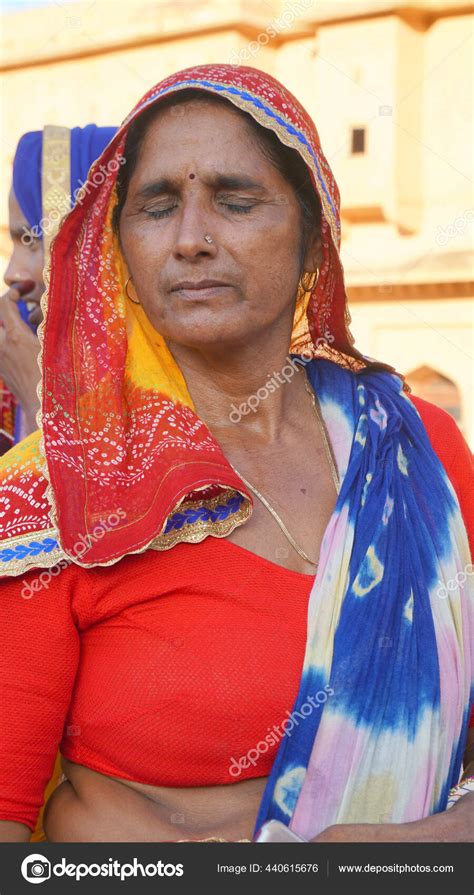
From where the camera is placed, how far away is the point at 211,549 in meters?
2.20

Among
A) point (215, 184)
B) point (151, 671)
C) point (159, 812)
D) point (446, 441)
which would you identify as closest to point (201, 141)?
point (215, 184)

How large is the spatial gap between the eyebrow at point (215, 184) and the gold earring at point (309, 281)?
0.36m

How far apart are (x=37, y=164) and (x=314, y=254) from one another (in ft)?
4.59

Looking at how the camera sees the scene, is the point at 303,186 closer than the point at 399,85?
Yes

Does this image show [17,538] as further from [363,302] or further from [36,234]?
[363,302]

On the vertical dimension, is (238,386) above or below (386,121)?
below

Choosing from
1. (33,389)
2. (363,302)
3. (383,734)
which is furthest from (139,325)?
(363,302)

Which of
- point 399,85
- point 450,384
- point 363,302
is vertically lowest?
point 450,384

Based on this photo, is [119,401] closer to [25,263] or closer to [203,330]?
[203,330]

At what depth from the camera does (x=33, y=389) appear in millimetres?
3619

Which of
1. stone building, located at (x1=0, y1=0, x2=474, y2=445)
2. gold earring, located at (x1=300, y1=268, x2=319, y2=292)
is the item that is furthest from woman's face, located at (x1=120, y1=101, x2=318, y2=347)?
stone building, located at (x1=0, y1=0, x2=474, y2=445)

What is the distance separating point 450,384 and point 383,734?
1301cm

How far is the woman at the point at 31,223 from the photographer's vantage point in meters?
3.62
